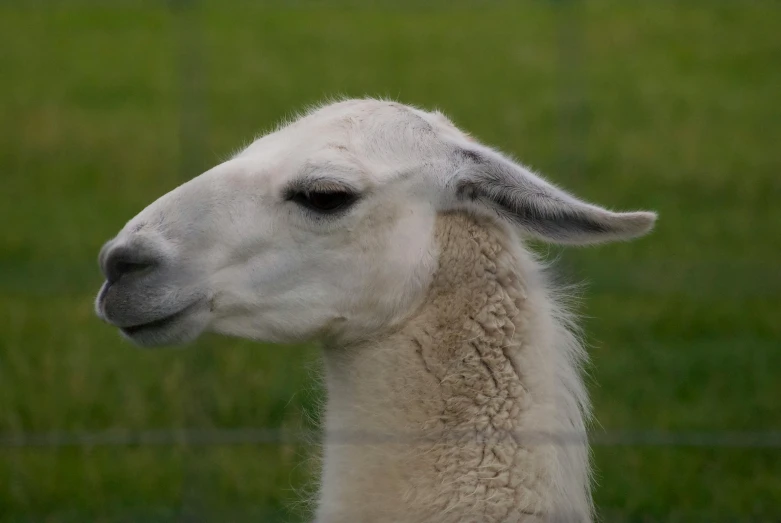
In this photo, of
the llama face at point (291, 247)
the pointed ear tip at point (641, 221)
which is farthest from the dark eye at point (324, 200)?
the pointed ear tip at point (641, 221)

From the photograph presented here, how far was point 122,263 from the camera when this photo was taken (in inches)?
124

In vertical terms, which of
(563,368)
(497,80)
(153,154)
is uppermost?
(497,80)

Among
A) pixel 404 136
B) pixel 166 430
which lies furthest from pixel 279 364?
pixel 404 136

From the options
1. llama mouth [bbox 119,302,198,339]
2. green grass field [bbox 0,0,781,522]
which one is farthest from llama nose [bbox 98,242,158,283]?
green grass field [bbox 0,0,781,522]

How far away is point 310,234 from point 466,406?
0.63m

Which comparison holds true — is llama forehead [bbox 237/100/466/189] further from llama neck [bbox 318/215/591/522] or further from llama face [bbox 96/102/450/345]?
llama neck [bbox 318/215/591/522]

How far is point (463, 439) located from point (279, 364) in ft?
10.0

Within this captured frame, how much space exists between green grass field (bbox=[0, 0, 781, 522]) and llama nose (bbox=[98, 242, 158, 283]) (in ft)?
4.75

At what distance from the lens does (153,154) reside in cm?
1002

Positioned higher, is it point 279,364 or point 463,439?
point 279,364

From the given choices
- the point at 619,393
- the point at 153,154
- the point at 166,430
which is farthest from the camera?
the point at 153,154

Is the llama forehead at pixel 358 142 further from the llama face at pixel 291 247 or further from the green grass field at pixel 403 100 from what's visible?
the green grass field at pixel 403 100

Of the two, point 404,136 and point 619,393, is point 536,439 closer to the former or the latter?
point 404,136

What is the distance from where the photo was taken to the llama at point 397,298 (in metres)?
3.14
